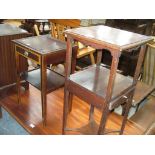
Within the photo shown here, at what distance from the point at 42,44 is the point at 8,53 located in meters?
0.55

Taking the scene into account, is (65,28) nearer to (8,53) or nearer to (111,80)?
(8,53)

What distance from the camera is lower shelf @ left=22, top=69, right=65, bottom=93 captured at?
1.72m

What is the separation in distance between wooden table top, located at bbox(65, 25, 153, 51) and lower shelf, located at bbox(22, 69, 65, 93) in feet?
2.00

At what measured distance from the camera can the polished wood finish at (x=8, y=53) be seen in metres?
1.95

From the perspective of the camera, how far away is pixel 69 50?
51.6 inches

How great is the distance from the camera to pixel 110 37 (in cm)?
118

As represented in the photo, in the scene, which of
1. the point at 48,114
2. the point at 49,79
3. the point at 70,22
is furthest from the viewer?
the point at 70,22

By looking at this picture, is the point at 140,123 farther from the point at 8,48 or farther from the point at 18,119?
the point at 8,48

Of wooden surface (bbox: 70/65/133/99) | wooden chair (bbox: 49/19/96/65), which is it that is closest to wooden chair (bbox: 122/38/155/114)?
wooden surface (bbox: 70/65/133/99)

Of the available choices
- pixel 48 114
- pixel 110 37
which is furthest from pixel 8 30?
pixel 110 37

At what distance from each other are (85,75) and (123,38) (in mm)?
415

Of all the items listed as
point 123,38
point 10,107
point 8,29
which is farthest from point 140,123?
point 8,29

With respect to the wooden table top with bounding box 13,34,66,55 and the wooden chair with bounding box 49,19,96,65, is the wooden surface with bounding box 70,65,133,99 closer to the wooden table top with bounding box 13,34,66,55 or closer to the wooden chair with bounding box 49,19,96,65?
the wooden table top with bounding box 13,34,66,55

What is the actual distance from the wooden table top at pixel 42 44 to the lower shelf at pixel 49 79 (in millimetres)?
340
